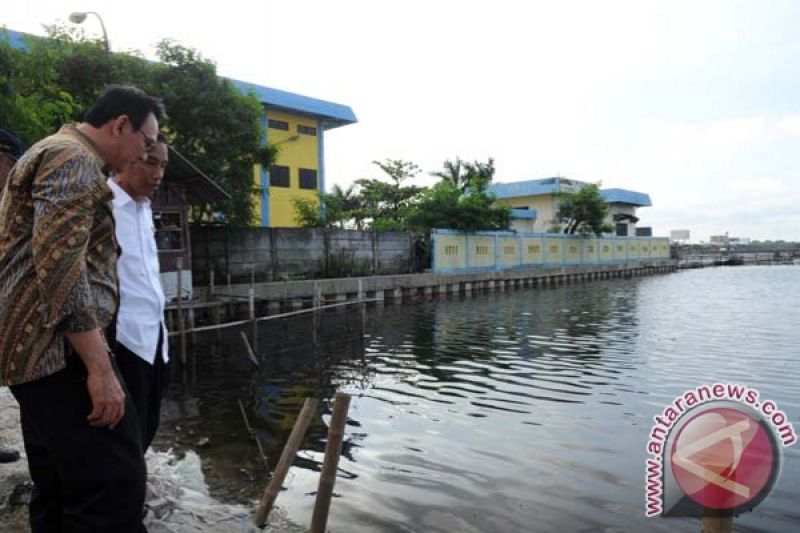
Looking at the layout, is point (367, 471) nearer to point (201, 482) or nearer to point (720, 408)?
point (201, 482)

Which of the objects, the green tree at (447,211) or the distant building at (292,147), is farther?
the green tree at (447,211)

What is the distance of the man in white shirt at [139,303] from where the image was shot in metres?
2.21

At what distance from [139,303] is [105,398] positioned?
542 mm

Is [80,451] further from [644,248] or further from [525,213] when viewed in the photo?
[644,248]

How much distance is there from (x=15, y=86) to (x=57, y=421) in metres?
9.32

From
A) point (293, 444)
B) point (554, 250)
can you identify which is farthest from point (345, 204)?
point (293, 444)

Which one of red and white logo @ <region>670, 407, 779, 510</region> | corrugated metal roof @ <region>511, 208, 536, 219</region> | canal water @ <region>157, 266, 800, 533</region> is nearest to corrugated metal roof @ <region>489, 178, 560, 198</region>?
corrugated metal roof @ <region>511, 208, 536, 219</region>

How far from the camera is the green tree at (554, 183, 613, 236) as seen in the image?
36.5m

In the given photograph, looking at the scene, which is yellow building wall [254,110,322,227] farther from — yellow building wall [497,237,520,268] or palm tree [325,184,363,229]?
yellow building wall [497,237,520,268]

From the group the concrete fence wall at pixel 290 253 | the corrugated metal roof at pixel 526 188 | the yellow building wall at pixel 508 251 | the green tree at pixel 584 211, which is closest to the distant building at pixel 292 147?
the concrete fence wall at pixel 290 253

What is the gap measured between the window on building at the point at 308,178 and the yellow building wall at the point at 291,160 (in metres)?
0.15

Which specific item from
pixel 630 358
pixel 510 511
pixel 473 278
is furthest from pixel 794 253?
pixel 510 511

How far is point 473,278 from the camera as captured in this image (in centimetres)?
2736

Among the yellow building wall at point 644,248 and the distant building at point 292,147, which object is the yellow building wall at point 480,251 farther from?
the yellow building wall at point 644,248
